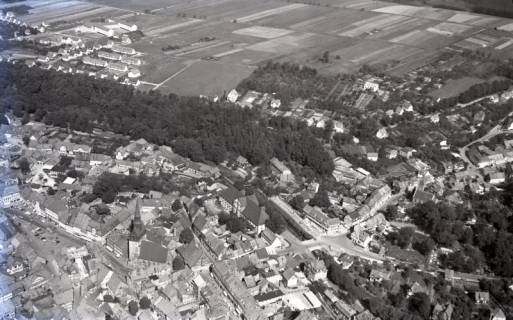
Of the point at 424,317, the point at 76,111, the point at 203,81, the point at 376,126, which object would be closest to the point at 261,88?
the point at 203,81

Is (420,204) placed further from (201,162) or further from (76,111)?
(76,111)

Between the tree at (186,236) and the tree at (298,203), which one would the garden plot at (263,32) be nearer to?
the tree at (298,203)

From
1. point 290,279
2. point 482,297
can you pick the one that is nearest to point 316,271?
point 290,279

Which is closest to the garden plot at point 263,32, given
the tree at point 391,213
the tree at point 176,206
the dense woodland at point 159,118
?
the dense woodland at point 159,118

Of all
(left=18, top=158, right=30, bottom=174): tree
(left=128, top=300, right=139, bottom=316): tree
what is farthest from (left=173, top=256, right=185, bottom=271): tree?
(left=18, top=158, right=30, bottom=174): tree

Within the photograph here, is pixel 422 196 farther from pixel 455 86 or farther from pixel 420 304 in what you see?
pixel 455 86

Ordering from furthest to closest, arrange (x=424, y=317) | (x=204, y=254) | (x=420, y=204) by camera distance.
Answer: (x=420, y=204) → (x=204, y=254) → (x=424, y=317)
